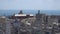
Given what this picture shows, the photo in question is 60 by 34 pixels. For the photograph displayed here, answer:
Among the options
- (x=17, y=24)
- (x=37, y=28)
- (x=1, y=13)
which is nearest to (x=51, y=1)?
(x=37, y=28)

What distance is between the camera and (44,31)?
5.39 ft

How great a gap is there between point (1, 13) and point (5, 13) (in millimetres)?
60

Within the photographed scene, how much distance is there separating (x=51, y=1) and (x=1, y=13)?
2.29 ft

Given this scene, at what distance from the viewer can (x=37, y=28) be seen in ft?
5.43

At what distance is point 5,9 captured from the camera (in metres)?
1.65

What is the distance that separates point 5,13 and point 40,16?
469 millimetres

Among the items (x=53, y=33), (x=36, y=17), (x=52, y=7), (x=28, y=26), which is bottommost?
(x=53, y=33)

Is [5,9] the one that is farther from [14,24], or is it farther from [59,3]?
[59,3]

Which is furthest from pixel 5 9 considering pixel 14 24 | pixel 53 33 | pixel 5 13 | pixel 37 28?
pixel 53 33

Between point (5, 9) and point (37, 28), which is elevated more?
point (5, 9)

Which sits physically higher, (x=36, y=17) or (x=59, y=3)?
(x=59, y=3)

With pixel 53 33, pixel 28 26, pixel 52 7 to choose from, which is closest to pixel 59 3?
pixel 52 7

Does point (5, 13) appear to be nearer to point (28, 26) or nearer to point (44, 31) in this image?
point (28, 26)

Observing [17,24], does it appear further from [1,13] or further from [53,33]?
[53,33]
